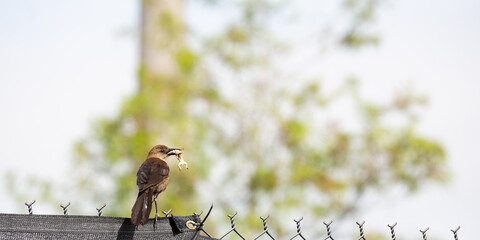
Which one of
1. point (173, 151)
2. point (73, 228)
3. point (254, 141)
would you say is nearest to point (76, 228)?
point (73, 228)

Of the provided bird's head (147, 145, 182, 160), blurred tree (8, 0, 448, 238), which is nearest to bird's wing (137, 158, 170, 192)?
bird's head (147, 145, 182, 160)

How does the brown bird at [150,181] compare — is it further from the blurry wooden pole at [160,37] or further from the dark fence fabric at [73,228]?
the blurry wooden pole at [160,37]

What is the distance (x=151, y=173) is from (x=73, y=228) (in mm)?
557

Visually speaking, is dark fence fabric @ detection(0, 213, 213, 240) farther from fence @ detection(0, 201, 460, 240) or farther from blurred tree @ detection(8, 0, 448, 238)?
blurred tree @ detection(8, 0, 448, 238)

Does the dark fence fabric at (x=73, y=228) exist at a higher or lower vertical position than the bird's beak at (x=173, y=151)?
lower

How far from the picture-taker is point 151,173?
2.49 meters

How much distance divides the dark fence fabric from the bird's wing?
0.31 metres

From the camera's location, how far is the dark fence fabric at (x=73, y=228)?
192 cm

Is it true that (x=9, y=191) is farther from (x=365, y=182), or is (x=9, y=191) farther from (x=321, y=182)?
(x=365, y=182)

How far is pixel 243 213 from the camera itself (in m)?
12.0

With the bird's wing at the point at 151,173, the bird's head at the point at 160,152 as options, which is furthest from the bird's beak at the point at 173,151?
the bird's wing at the point at 151,173

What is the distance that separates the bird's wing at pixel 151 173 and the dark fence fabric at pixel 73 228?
0.31m

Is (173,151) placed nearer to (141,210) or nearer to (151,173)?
(151,173)

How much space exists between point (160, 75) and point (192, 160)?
1.88 m
